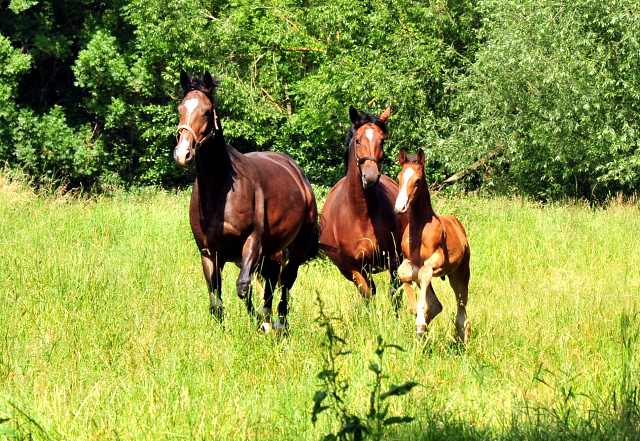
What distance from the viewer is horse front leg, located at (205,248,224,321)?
6938 mm

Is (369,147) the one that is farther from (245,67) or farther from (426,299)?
(245,67)

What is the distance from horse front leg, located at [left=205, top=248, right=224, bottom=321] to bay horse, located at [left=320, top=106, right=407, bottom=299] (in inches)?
57.7

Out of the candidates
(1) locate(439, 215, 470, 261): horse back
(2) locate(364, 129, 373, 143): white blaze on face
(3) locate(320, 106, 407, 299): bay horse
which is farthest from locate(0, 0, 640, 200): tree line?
(1) locate(439, 215, 470, 261): horse back

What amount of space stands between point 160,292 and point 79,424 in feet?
11.1

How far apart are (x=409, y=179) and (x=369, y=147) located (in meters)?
1.83

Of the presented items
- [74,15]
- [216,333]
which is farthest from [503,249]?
[74,15]

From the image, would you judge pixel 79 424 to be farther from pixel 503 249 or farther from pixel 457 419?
pixel 503 249

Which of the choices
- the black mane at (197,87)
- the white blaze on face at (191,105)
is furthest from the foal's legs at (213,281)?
the black mane at (197,87)

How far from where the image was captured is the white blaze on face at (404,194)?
578cm

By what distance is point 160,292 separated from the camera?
7547 millimetres

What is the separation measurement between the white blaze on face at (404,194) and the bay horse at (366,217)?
1.61 meters

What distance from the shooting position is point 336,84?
22.9 m

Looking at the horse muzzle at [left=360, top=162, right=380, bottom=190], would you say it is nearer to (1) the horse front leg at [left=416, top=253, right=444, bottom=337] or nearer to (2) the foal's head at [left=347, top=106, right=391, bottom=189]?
(2) the foal's head at [left=347, top=106, right=391, bottom=189]

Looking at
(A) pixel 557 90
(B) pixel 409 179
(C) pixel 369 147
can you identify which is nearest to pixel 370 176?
(C) pixel 369 147
